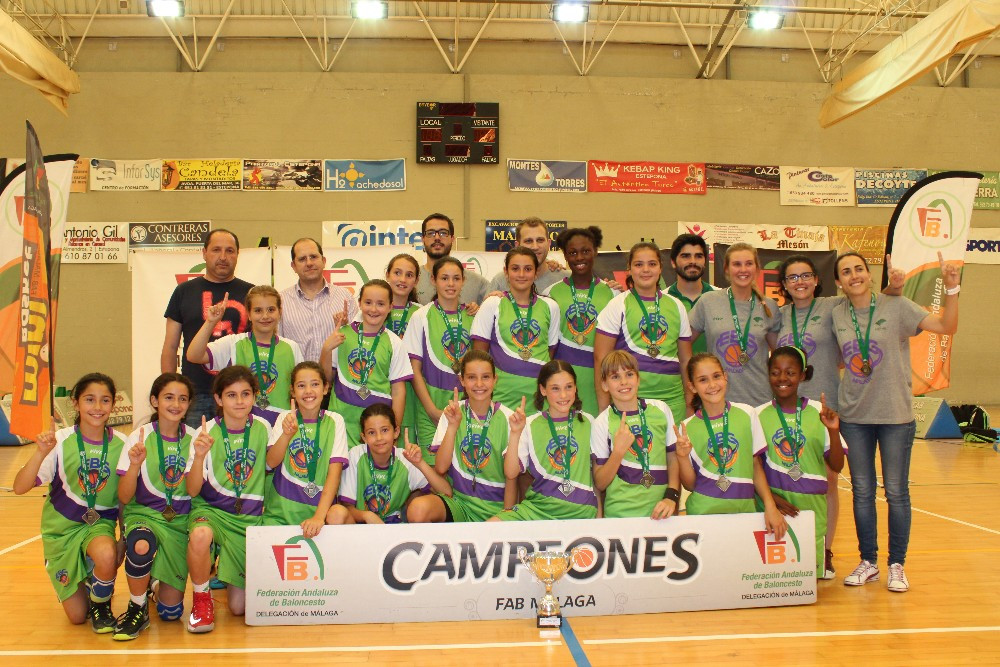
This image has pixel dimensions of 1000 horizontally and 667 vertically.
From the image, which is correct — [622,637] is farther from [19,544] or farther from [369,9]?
[369,9]

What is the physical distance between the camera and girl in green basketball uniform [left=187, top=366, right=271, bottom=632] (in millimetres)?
3725

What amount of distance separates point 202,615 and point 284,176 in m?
10.0

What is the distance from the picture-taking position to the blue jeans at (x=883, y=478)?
4.07 m

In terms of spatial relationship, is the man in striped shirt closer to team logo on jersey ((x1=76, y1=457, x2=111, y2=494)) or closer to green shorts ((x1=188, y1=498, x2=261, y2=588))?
green shorts ((x1=188, y1=498, x2=261, y2=588))

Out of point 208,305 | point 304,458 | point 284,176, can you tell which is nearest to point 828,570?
point 304,458

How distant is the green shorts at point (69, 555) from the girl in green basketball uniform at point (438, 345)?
1.69 meters

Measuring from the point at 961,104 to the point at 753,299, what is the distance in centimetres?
1161

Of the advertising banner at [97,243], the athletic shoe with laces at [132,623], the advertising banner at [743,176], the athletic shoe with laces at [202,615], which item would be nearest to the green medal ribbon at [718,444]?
the athletic shoe with laces at [202,615]

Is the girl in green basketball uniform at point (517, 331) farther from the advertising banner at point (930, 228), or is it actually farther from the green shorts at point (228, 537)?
the advertising banner at point (930, 228)

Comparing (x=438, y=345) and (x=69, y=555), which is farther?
(x=438, y=345)

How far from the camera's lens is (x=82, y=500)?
12.3ft

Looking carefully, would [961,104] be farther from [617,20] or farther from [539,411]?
[539,411]

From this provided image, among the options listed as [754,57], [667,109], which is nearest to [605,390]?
[667,109]

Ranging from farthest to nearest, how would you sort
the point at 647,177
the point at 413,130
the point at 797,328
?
the point at 647,177 → the point at 413,130 → the point at 797,328
